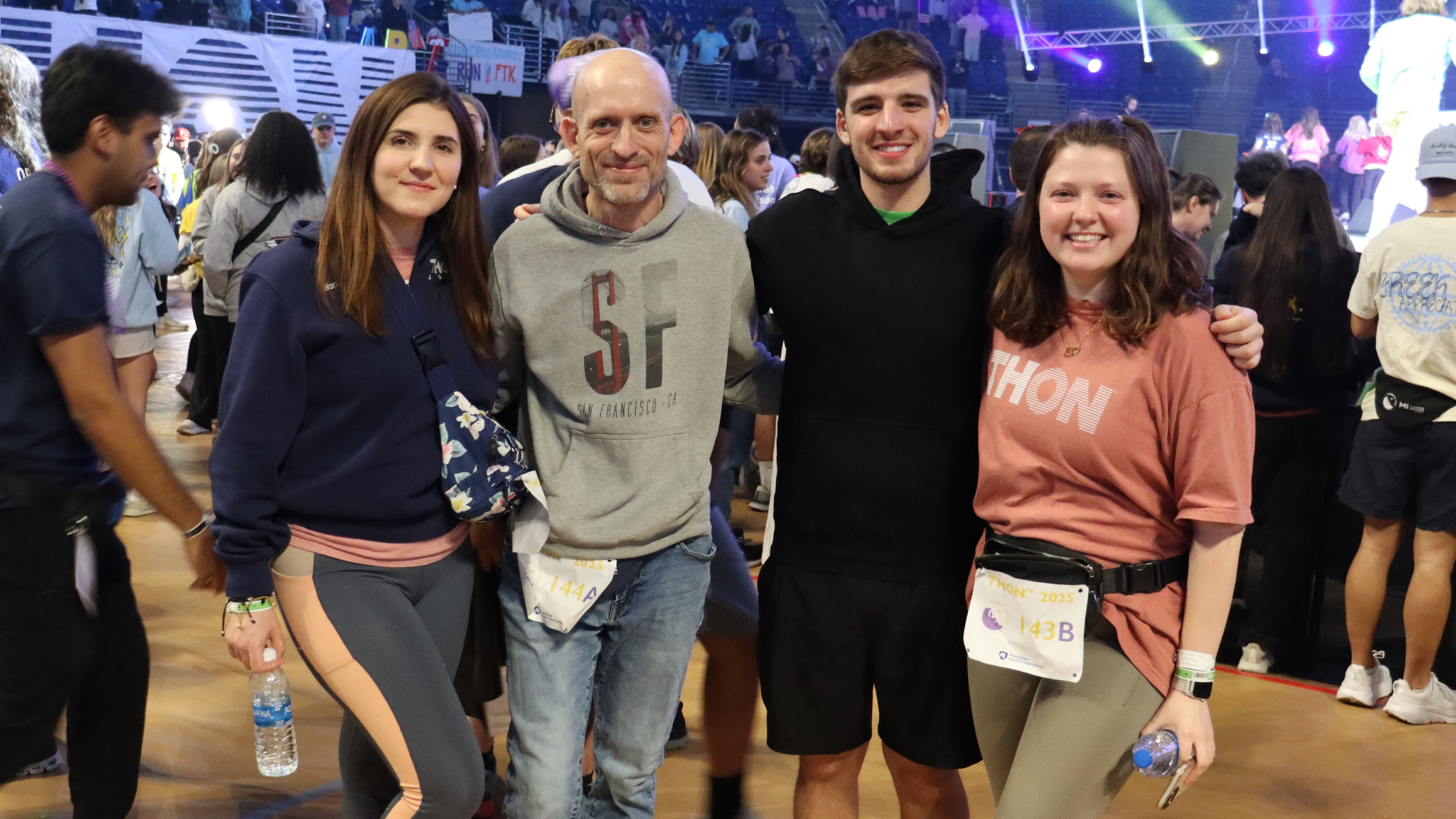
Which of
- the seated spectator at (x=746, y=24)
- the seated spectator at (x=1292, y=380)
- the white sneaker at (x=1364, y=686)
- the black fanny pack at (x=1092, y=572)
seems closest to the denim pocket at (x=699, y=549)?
the black fanny pack at (x=1092, y=572)

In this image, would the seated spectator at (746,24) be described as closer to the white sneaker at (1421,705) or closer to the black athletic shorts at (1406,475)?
the black athletic shorts at (1406,475)

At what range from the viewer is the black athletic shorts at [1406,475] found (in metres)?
3.53

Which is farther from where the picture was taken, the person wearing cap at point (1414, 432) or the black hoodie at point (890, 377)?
the person wearing cap at point (1414, 432)

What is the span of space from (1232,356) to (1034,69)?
745 inches

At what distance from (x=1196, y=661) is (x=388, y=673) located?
126 cm

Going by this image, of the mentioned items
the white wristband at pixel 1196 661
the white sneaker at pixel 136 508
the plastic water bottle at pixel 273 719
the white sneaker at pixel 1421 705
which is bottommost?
the white sneaker at pixel 136 508

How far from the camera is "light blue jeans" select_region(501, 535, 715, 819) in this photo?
1975mm

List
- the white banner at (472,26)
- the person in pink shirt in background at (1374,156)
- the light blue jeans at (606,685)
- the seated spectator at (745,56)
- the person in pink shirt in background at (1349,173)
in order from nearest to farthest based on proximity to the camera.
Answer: the light blue jeans at (606,685), the person in pink shirt in background at (1374,156), the person in pink shirt in background at (1349,173), the white banner at (472,26), the seated spectator at (745,56)

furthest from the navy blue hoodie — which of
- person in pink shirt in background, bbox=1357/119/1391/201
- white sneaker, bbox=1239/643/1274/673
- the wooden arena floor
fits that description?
person in pink shirt in background, bbox=1357/119/1391/201

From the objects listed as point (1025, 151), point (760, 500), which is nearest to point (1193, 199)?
point (1025, 151)

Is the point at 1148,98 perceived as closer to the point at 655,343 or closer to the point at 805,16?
the point at 805,16

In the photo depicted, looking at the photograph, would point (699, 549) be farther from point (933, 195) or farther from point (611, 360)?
point (933, 195)

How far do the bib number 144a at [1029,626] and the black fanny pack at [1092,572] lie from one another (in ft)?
0.05

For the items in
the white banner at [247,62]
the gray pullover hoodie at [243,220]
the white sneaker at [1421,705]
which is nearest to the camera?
the white sneaker at [1421,705]
